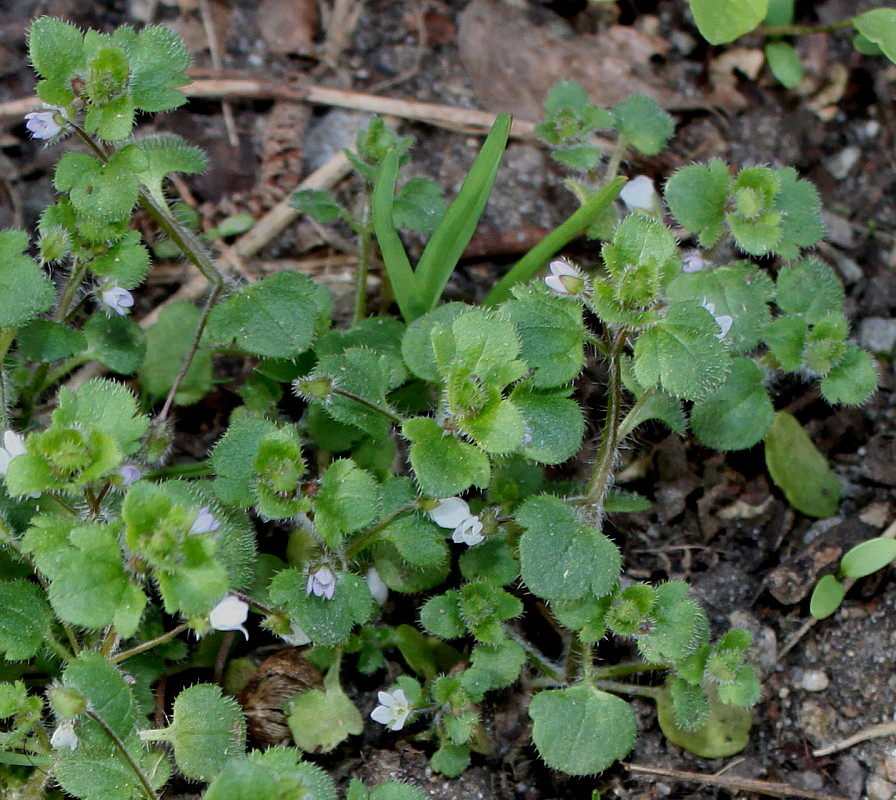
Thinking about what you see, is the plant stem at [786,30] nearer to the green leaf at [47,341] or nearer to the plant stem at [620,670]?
the plant stem at [620,670]

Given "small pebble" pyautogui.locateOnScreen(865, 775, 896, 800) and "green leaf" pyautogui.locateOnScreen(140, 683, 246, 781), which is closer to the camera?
"green leaf" pyautogui.locateOnScreen(140, 683, 246, 781)

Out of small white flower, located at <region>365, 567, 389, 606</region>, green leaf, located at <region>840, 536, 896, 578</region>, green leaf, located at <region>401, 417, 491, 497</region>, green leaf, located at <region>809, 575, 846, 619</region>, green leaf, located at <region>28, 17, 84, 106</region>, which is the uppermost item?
green leaf, located at <region>28, 17, 84, 106</region>

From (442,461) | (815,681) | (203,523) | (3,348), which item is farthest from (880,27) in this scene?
(3,348)

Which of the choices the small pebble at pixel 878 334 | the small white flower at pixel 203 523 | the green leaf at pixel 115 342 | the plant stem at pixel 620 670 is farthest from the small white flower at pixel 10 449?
the small pebble at pixel 878 334

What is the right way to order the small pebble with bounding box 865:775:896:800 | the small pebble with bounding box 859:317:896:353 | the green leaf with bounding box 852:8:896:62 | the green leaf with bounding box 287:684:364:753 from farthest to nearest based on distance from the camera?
the small pebble with bounding box 859:317:896:353 < the green leaf with bounding box 852:8:896:62 < the small pebble with bounding box 865:775:896:800 < the green leaf with bounding box 287:684:364:753

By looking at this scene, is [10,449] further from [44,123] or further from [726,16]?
[726,16]

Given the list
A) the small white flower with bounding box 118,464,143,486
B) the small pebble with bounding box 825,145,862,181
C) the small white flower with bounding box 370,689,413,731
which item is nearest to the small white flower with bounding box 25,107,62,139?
the small white flower with bounding box 118,464,143,486

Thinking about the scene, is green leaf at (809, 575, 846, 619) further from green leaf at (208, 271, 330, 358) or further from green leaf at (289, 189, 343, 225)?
green leaf at (289, 189, 343, 225)

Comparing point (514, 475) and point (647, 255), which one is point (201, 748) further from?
point (647, 255)
